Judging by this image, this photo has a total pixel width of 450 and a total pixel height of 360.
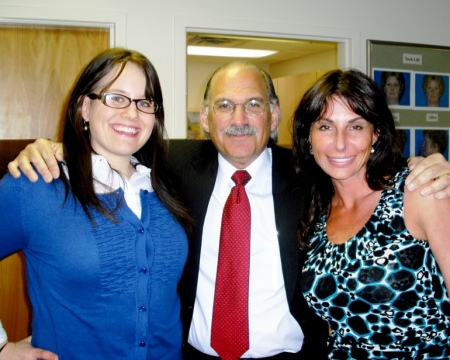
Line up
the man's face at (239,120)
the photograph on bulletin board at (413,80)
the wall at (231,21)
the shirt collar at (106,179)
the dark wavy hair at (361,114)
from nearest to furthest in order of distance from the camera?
1. the shirt collar at (106,179)
2. the dark wavy hair at (361,114)
3. the man's face at (239,120)
4. the wall at (231,21)
5. the photograph on bulletin board at (413,80)

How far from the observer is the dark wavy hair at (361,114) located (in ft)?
4.81

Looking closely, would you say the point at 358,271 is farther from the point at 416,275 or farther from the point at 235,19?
the point at 235,19

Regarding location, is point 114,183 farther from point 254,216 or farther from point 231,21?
point 231,21

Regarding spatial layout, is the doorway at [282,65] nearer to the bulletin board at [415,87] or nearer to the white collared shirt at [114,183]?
the bulletin board at [415,87]

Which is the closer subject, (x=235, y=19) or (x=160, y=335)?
(x=160, y=335)

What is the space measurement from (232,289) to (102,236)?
1.86 ft

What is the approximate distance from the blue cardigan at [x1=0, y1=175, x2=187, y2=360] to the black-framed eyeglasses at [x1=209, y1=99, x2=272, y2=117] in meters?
0.71

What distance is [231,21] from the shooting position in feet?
9.62

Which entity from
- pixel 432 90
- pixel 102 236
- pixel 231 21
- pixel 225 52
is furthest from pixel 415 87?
pixel 225 52

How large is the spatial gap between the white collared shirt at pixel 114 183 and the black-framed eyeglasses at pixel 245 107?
55 cm

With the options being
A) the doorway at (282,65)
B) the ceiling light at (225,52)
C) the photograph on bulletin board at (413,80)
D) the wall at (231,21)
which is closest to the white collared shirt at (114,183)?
the wall at (231,21)

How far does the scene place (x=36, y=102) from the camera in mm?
2766

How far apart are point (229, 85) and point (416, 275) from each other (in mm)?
1059

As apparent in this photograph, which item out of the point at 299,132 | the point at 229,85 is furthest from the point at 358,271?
the point at 229,85
